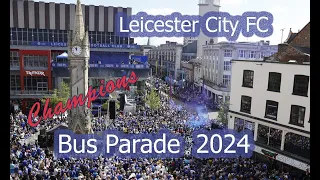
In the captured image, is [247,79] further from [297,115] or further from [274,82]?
[297,115]

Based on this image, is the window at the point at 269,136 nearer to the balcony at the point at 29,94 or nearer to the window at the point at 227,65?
the balcony at the point at 29,94

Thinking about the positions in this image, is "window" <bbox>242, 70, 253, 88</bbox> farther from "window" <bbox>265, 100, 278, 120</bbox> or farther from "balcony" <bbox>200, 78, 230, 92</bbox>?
"balcony" <bbox>200, 78, 230, 92</bbox>

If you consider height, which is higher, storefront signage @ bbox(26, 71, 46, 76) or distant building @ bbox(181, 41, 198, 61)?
distant building @ bbox(181, 41, 198, 61)

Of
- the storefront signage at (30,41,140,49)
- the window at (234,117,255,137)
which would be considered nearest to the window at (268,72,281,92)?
the window at (234,117,255,137)

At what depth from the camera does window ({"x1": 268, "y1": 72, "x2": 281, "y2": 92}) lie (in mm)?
15398

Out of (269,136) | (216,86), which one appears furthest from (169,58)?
(269,136)

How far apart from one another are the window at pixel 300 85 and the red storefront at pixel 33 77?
24.0 metres

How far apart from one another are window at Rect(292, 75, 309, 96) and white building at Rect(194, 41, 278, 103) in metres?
19.8

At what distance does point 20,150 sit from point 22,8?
24.0 m

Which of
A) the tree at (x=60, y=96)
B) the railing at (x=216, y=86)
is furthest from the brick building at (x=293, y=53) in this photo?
the tree at (x=60, y=96)

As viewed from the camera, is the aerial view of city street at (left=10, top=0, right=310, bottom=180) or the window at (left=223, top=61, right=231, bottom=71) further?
the window at (left=223, top=61, right=231, bottom=71)

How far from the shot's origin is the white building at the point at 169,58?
5813 cm

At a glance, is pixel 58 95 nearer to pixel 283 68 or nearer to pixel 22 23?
pixel 22 23

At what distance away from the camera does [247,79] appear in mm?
16906
